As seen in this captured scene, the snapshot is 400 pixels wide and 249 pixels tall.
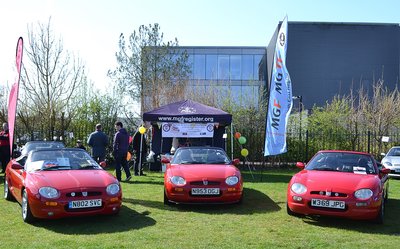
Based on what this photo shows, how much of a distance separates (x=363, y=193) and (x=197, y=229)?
2970 mm

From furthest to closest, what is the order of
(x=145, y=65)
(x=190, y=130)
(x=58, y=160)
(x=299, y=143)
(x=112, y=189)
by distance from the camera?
(x=145, y=65), (x=299, y=143), (x=190, y=130), (x=58, y=160), (x=112, y=189)

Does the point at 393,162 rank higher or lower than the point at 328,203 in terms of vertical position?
lower

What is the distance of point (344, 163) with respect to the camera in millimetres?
8648

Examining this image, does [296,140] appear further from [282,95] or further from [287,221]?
[287,221]

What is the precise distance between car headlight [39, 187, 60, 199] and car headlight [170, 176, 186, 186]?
2.59 metres

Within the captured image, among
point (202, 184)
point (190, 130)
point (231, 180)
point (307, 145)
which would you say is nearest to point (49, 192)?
point (202, 184)

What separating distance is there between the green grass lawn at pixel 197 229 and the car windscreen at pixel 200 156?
1.22m

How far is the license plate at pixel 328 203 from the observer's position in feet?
23.7

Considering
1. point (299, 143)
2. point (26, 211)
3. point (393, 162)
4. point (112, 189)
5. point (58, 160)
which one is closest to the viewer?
point (26, 211)

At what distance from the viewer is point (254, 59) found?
155 ft

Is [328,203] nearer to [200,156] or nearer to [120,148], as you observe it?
[200,156]

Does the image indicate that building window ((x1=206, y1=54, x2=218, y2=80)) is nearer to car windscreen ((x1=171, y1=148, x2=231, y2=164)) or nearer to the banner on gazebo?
the banner on gazebo

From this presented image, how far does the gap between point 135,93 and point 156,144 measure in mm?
12837

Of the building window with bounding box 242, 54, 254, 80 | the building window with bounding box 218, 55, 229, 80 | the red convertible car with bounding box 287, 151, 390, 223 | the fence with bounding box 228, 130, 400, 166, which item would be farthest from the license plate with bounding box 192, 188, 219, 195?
the building window with bounding box 242, 54, 254, 80
